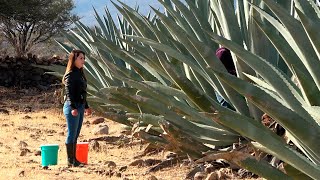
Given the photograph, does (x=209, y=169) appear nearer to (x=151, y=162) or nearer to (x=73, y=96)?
(x=151, y=162)

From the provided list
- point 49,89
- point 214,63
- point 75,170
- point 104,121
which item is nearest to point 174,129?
point 214,63

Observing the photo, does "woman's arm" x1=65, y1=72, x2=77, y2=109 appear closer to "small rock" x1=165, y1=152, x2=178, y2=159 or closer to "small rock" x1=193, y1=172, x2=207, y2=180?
"small rock" x1=165, y1=152, x2=178, y2=159

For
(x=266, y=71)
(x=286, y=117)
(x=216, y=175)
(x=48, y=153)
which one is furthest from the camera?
(x=48, y=153)

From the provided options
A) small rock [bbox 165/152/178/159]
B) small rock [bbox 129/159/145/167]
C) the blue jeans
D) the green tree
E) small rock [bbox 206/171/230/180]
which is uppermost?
the green tree

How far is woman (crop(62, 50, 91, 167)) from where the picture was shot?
16.9 ft

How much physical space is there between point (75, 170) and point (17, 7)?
1594 centimetres

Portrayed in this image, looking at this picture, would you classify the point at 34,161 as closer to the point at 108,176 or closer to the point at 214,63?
the point at 108,176

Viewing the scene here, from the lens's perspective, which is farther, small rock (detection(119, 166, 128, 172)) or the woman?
the woman

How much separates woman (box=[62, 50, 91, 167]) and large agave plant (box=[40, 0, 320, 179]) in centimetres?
21

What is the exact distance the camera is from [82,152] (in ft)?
17.5

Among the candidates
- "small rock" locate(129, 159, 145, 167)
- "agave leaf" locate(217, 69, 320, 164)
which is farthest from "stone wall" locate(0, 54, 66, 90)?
A: "agave leaf" locate(217, 69, 320, 164)

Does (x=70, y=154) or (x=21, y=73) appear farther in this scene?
(x=21, y=73)

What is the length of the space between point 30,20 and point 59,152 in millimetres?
16812

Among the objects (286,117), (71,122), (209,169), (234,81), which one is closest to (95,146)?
(71,122)
